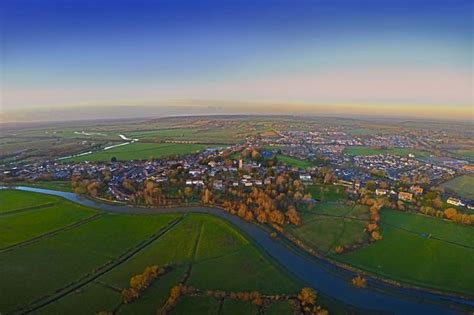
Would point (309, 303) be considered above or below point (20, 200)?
below

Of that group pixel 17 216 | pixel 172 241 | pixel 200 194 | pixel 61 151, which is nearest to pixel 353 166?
pixel 200 194

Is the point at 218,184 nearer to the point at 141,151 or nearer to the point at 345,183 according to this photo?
the point at 345,183

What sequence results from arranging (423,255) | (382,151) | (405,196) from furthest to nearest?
(382,151) < (405,196) < (423,255)

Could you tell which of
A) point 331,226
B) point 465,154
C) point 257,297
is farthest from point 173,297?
point 465,154

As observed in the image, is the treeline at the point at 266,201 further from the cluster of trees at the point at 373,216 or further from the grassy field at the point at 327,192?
the cluster of trees at the point at 373,216

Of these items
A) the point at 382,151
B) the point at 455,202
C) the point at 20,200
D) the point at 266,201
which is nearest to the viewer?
the point at 266,201

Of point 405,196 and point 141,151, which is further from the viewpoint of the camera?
point 141,151

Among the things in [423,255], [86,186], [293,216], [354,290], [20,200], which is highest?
[86,186]
